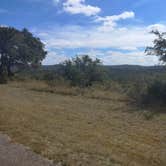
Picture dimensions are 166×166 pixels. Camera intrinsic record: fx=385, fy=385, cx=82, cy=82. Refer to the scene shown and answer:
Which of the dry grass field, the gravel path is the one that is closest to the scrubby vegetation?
the dry grass field

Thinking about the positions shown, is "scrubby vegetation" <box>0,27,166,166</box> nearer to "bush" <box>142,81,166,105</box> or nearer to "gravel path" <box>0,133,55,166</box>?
"bush" <box>142,81,166,105</box>

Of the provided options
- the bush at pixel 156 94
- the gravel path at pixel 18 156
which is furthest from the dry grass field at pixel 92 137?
the bush at pixel 156 94

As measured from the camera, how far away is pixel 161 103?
22.4 meters

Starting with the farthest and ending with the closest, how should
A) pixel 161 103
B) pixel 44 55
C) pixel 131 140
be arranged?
pixel 44 55 < pixel 161 103 < pixel 131 140

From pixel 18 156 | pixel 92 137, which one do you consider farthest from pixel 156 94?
pixel 18 156

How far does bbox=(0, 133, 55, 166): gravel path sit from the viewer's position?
7.32m

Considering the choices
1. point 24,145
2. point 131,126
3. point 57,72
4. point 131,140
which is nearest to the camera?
point 24,145

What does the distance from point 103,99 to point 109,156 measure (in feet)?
55.8

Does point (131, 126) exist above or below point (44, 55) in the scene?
below

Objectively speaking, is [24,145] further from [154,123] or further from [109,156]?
[154,123]

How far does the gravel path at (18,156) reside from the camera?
732 cm

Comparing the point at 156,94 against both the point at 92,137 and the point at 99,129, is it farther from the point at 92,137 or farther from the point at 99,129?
the point at 92,137

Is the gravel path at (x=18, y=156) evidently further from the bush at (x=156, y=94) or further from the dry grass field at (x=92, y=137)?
the bush at (x=156, y=94)

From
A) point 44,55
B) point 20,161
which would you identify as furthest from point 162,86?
point 44,55
